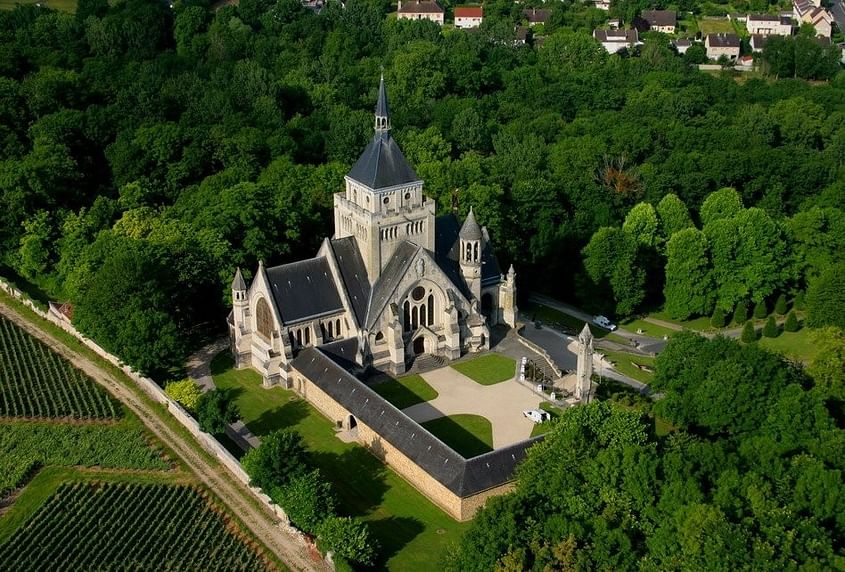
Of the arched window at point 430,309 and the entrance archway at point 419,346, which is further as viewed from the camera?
the entrance archway at point 419,346

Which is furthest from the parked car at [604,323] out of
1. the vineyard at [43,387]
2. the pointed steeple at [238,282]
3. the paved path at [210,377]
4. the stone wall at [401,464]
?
the vineyard at [43,387]

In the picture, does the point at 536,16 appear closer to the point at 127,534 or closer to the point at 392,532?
the point at 392,532

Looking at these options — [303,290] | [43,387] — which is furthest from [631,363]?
[43,387]

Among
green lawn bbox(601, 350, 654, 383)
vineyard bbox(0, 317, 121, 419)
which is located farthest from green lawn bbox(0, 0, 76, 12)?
green lawn bbox(601, 350, 654, 383)

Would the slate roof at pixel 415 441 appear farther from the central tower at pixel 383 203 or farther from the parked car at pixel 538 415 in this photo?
the central tower at pixel 383 203

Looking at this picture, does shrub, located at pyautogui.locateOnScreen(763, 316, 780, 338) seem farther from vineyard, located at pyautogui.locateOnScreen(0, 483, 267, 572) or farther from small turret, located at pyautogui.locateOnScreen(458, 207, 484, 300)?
vineyard, located at pyautogui.locateOnScreen(0, 483, 267, 572)

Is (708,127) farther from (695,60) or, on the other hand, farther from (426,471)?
(426,471)

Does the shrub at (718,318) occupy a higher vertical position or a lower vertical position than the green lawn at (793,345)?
higher
